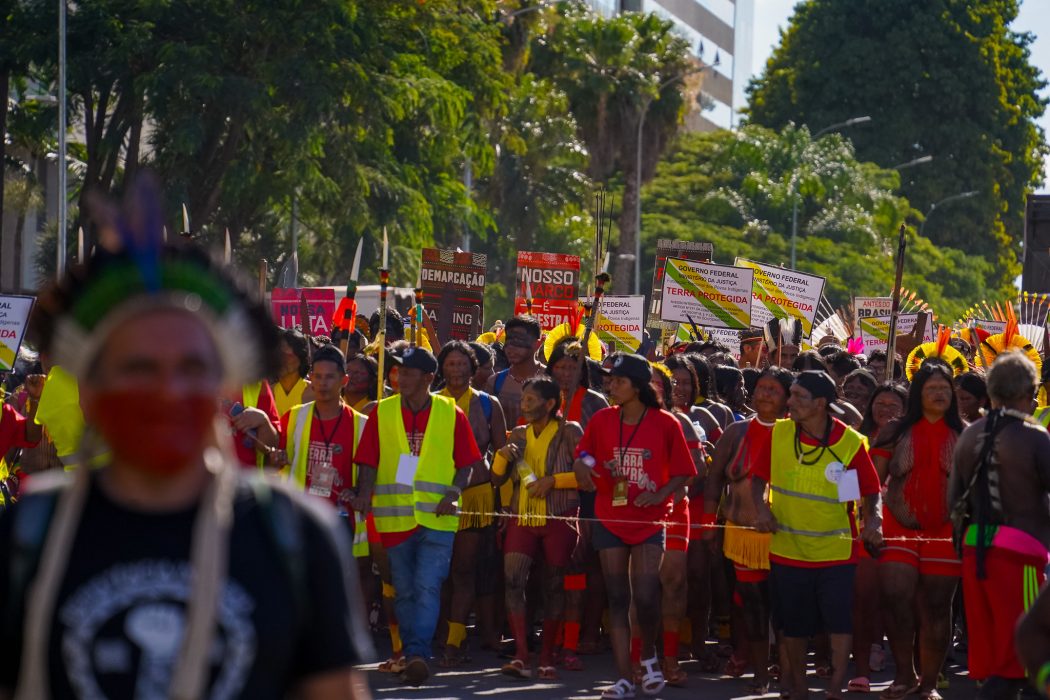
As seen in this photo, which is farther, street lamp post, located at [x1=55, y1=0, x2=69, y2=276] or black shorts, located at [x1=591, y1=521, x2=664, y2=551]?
street lamp post, located at [x1=55, y1=0, x2=69, y2=276]

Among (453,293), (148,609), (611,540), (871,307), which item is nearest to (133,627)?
(148,609)

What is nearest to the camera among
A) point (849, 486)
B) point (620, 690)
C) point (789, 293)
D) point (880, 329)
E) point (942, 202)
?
point (849, 486)

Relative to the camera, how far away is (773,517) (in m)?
10.0

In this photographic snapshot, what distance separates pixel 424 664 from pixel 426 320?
716 cm

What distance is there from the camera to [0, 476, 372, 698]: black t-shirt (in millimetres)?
3123

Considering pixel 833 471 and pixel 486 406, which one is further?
pixel 486 406

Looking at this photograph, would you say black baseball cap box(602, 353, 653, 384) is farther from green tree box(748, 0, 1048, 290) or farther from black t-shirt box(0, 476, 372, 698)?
green tree box(748, 0, 1048, 290)

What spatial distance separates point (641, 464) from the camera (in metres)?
10.4

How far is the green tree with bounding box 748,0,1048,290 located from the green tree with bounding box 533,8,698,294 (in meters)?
14.5

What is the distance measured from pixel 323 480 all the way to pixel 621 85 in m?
42.0

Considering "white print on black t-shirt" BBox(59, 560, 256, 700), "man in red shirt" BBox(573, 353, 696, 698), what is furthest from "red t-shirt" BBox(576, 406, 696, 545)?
"white print on black t-shirt" BBox(59, 560, 256, 700)

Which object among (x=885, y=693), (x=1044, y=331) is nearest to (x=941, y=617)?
(x=885, y=693)

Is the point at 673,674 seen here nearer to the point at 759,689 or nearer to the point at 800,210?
the point at 759,689

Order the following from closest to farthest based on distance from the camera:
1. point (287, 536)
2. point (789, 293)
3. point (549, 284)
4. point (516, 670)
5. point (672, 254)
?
point (287, 536) < point (516, 670) < point (549, 284) < point (789, 293) < point (672, 254)
